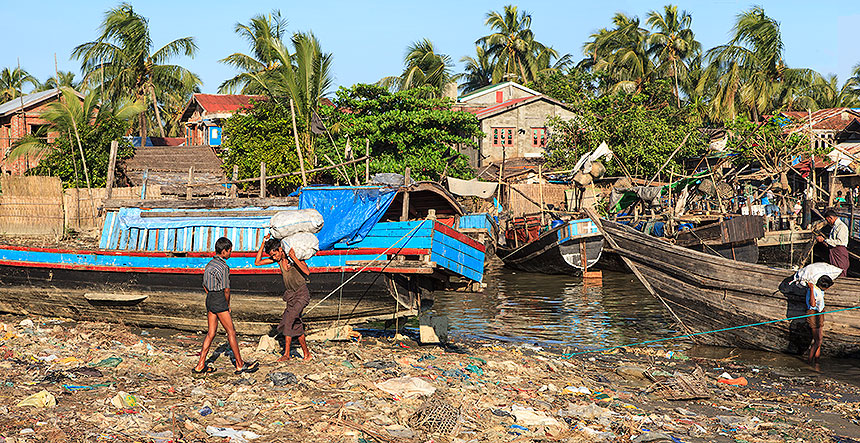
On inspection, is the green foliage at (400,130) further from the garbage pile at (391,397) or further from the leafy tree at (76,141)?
the garbage pile at (391,397)

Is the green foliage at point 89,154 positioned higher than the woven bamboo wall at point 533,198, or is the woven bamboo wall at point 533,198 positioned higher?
the green foliage at point 89,154

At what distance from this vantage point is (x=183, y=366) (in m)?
7.98

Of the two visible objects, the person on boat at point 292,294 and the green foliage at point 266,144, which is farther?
the green foliage at point 266,144

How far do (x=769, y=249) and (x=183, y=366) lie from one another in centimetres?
2109

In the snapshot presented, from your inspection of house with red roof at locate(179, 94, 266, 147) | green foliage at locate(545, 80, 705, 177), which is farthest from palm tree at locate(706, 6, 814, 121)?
house with red roof at locate(179, 94, 266, 147)

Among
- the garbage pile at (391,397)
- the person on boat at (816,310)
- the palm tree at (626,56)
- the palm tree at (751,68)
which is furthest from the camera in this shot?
the palm tree at (626,56)

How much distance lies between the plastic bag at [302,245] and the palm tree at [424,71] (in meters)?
24.2

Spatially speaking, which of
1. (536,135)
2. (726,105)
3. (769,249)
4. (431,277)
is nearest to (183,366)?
(431,277)

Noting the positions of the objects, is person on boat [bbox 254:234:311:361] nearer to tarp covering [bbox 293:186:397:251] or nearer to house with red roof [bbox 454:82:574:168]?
tarp covering [bbox 293:186:397:251]

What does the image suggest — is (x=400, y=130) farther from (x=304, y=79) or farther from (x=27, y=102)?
(x=27, y=102)

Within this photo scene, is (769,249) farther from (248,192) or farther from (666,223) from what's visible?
(248,192)

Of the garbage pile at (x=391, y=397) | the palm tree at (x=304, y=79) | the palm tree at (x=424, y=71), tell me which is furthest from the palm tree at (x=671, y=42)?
the garbage pile at (x=391, y=397)

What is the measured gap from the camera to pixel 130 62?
31.4 metres

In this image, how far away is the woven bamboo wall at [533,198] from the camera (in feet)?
83.7
